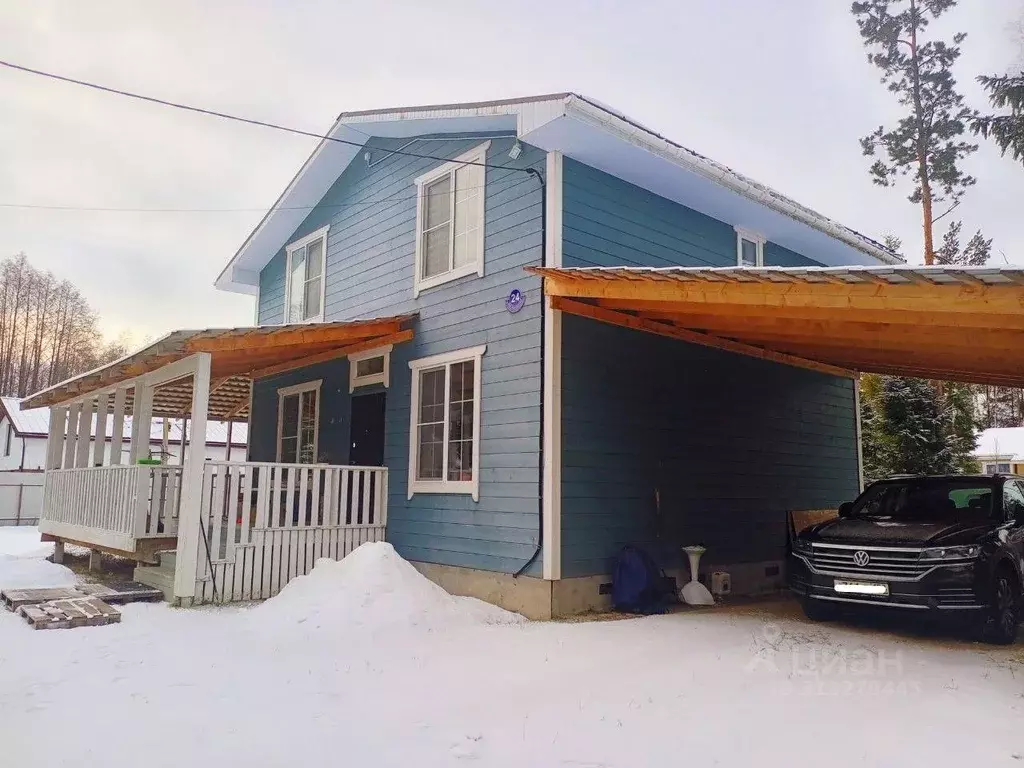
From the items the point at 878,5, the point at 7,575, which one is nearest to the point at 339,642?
the point at 7,575

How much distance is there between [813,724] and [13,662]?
5831 mm

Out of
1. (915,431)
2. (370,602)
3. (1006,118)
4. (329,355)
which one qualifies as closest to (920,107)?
(1006,118)

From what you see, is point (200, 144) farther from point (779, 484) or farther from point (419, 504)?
point (779, 484)

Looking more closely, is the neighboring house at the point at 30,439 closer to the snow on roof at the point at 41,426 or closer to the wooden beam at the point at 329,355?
the snow on roof at the point at 41,426

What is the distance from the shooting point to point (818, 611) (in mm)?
7906

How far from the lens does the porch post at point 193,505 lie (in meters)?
8.31

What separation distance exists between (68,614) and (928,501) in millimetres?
8777

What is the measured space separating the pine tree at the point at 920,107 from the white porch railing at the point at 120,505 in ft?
70.9

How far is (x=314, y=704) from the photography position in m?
4.98

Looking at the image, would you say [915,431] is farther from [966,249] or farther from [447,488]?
[966,249]

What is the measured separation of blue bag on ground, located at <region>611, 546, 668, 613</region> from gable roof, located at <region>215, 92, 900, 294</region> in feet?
15.2

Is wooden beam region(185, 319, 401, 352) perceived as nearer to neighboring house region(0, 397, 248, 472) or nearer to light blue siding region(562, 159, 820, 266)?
light blue siding region(562, 159, 820, 266)

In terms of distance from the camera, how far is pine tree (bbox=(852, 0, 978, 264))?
22.8m

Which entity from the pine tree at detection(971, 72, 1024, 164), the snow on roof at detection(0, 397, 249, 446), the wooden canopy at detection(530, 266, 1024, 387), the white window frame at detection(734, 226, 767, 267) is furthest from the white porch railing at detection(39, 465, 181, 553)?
the pine tree at detection(971, 72, 1024, 164)
